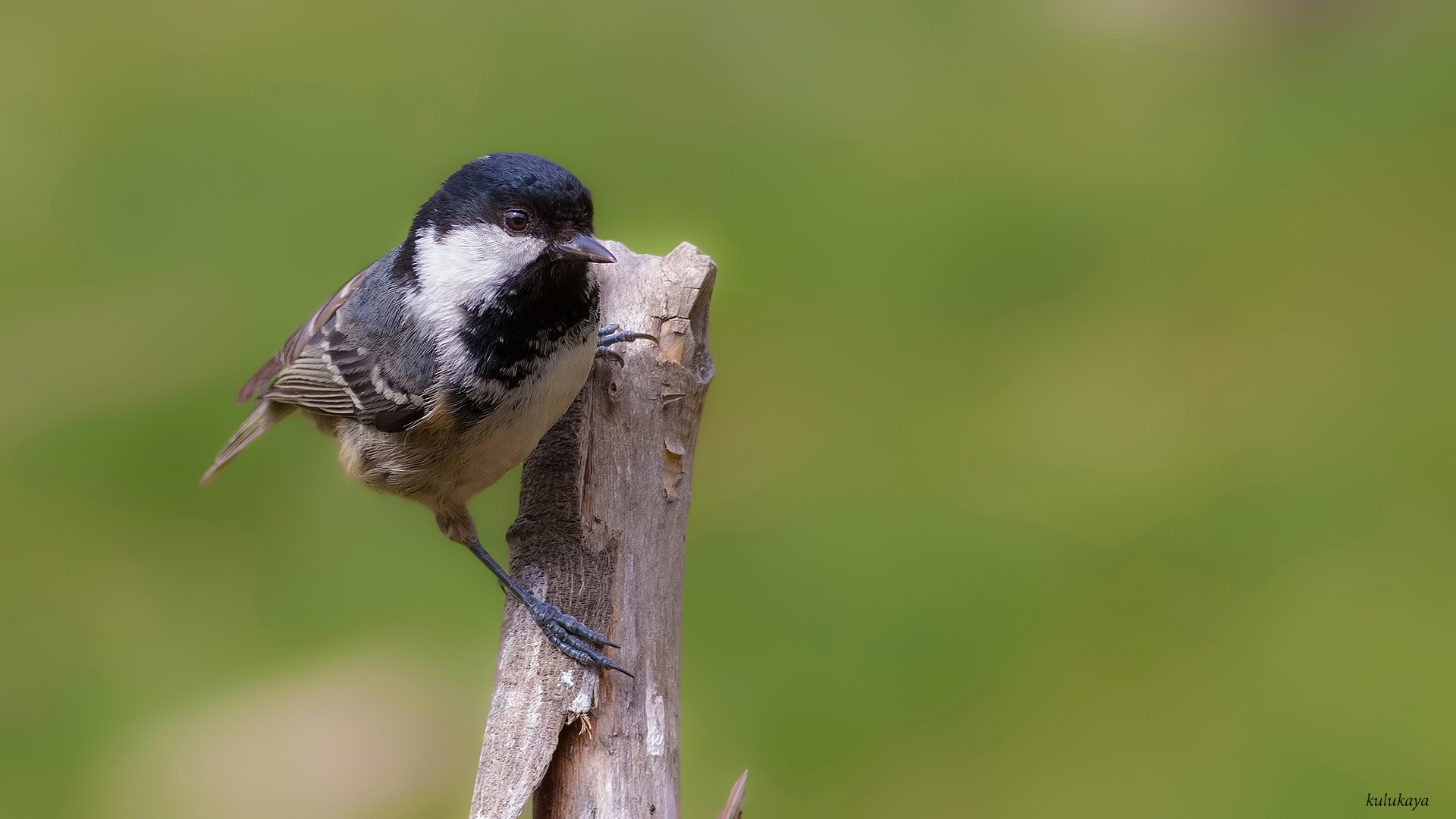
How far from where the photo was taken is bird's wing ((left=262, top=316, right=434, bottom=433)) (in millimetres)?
1532

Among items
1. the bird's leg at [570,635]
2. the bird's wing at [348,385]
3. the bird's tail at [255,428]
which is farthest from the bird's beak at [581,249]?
the bird's tail at [255,428]

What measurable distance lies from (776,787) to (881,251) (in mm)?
1341

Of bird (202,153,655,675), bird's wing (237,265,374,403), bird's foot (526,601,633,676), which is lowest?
bird's foot (526,601,633,676)

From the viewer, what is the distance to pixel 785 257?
2.61m

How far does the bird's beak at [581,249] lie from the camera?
137cm

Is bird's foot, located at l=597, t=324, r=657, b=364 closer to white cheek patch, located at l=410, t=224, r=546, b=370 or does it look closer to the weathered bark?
the weathered bark

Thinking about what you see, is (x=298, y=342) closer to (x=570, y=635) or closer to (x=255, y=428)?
(x=255, y=428)

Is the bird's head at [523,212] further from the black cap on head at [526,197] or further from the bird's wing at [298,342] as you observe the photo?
the bird's wing at [298,342]

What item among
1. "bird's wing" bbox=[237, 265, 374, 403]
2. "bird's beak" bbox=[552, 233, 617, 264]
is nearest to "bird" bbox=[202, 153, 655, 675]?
"bird's beak" bbox=[552, 233, 617, 264]

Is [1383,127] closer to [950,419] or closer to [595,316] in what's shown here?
[950,419]
